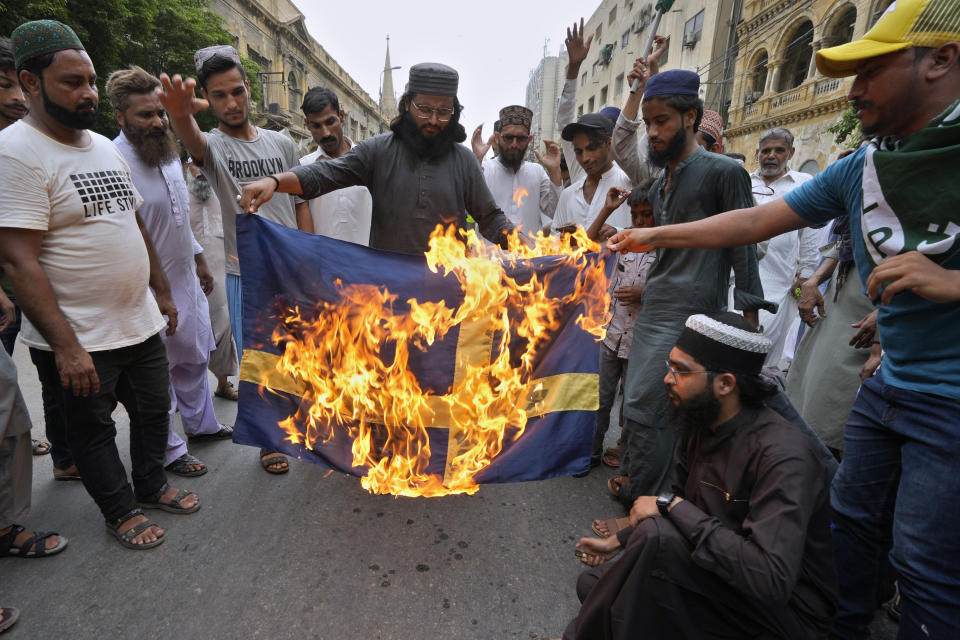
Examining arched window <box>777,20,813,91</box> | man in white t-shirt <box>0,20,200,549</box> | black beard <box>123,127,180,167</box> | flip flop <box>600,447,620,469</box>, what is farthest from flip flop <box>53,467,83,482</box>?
arched window <box>777,20,813,91</box>

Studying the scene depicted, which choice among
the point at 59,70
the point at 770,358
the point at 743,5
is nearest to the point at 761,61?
the point at 743,5

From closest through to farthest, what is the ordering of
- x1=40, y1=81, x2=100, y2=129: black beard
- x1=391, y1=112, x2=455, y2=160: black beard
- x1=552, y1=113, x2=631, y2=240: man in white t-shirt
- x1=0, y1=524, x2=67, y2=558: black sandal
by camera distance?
x1=40, y1=81, x2=100, y2=129: black beard → x1=0, y1=524, x2=67, y2=558: black sandal → x1=391, y1=112, x2=455, y2=160: black beard → x1=552, y1=113, x2=631, y2=240: man in white t-shirt

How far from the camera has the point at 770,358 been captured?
18.3ft

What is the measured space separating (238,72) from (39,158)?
5.59ft

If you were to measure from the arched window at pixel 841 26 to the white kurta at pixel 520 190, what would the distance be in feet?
63.4

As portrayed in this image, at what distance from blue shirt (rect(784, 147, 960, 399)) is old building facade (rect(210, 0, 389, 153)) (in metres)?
26.4

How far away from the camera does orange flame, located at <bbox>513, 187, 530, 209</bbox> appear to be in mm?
5406

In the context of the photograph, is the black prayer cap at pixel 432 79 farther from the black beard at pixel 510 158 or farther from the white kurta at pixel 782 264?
the white kurta at pixel 782 264

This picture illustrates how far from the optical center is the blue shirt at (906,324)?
5.53 feet

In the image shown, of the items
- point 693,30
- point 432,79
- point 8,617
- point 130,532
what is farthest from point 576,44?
point 693,30

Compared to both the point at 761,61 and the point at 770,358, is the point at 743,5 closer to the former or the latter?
the point at 761,61

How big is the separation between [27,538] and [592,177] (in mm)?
4720

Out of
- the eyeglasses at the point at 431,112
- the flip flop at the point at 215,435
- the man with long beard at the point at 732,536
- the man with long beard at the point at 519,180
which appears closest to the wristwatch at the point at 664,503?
the man with long beard at the point at 732,536

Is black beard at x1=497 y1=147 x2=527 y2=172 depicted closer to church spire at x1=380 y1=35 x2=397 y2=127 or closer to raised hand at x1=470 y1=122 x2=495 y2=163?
raised hand at x1=470 y1=122 x2=495 y2=163
